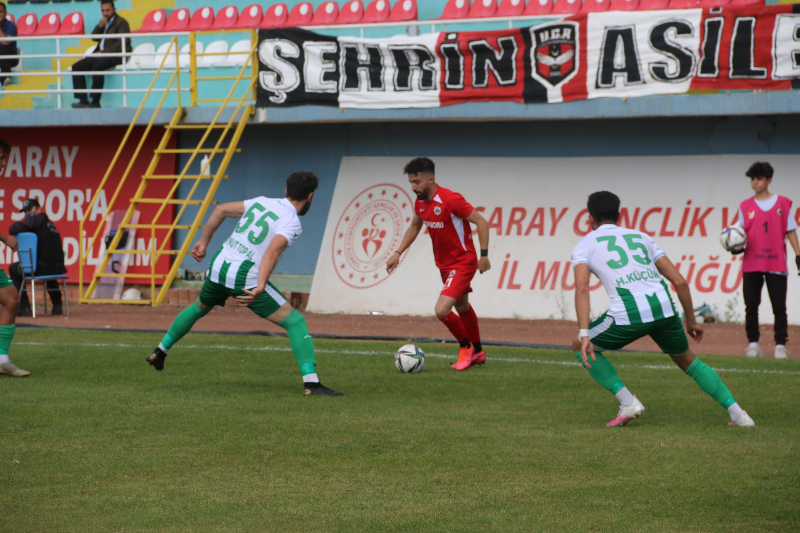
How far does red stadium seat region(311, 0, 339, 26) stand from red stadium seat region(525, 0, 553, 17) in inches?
158

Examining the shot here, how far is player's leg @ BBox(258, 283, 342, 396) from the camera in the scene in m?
8.07

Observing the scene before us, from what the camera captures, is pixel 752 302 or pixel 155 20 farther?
pixel 155 20

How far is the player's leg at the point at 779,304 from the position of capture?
10727 millimetres

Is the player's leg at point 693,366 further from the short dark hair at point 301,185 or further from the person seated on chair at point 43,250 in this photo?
the person seated on chair at point 43,250

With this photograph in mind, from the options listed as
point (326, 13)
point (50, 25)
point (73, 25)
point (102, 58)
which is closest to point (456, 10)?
point (326, 13)

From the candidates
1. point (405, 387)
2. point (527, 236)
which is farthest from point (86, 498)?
point (527, 236)

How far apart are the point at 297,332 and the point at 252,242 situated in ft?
2.74

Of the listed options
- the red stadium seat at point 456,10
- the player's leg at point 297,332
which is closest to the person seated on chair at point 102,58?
the red stadium seat at point 456,10

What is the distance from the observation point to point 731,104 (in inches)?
560

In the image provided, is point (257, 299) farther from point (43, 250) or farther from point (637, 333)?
point (43, 250)

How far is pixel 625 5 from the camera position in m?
17.2

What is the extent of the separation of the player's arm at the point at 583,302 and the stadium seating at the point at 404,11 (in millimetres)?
13353

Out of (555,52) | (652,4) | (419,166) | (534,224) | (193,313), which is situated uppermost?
(652,4)

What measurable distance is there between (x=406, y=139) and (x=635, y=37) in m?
4.43
